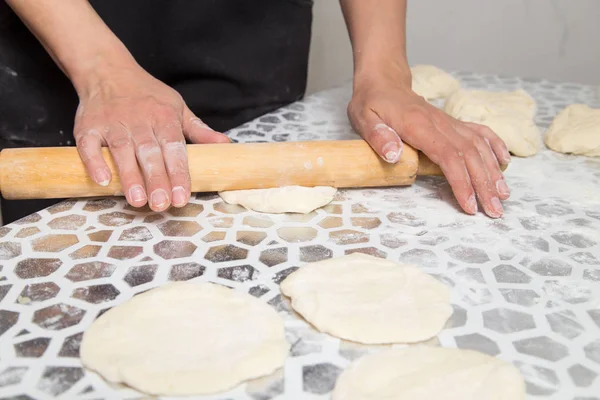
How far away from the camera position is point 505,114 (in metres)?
1.92

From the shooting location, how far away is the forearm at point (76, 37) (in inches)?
58.8

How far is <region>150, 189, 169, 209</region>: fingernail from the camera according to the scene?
1.27 metres

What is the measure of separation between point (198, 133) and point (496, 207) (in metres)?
0.76

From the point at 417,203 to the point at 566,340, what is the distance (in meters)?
0.55

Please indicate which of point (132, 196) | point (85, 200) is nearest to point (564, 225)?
point (132, 196)

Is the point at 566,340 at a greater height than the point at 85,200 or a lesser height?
lesser

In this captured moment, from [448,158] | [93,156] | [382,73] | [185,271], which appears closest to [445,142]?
[448,158]

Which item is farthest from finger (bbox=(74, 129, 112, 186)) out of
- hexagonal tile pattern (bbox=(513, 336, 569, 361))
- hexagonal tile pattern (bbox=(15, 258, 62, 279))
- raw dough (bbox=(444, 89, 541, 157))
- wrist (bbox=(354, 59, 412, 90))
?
raw dough (bbox=(444, 89, 541, 157))

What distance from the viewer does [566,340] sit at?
3.38ft

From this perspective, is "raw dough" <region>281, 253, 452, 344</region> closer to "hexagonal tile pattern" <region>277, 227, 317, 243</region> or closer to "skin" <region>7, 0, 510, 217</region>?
"hexagonal tile pattern" <region>277, 227, 317, 243</region>

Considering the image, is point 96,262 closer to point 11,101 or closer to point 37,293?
point 37,293

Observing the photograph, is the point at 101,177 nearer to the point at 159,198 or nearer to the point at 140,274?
the point at 159,198

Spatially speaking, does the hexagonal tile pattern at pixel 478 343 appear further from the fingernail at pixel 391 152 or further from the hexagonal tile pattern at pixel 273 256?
the fingernail at pixel 391 152

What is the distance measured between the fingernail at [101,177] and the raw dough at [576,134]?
132cm
